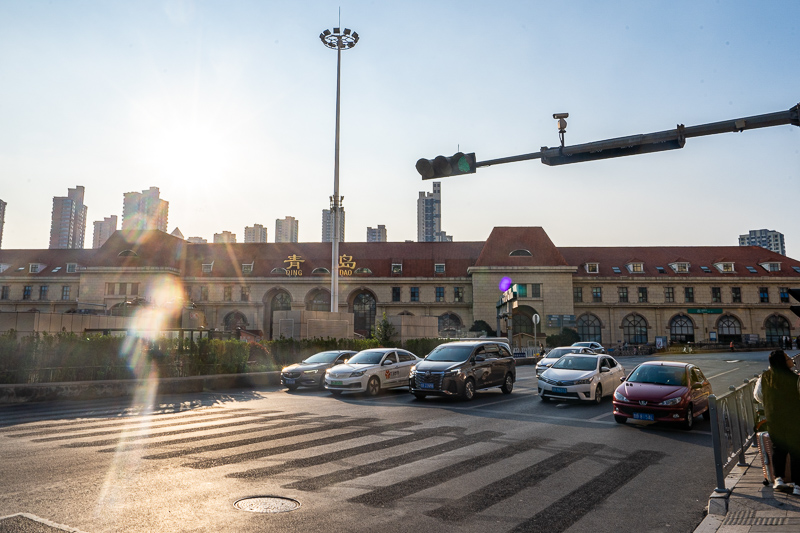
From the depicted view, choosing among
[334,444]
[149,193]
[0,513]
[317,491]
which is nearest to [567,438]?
[334,444]

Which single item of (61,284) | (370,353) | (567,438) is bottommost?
(567,438)

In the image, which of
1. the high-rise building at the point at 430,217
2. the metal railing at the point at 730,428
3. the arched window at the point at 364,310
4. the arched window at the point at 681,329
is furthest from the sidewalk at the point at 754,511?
the high-rise building at the point at 430,217

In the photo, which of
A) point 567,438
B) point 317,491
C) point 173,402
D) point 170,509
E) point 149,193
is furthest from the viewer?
point 149,193

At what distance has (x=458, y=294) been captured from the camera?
68812 millimetres

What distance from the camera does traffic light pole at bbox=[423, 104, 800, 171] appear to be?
9281mm

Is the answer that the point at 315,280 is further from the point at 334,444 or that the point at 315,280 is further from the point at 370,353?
the point at 334,444

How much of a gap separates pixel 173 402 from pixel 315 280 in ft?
170

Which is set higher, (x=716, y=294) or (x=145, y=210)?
(x=145, y=210)

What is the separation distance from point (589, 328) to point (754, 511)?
2611 inches

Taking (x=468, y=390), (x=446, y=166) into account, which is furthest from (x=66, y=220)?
(x=446, y=166)

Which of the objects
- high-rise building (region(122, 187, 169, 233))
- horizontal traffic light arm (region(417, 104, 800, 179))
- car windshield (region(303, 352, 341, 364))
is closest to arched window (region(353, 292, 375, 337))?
car windshield (region(303, 352, 341, 364))

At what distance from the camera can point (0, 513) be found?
562cm

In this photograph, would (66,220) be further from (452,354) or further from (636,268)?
(452,354)

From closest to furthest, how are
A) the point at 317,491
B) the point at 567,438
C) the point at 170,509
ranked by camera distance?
the point at 170,509 → the point at 317,491 → the point at 567,438
